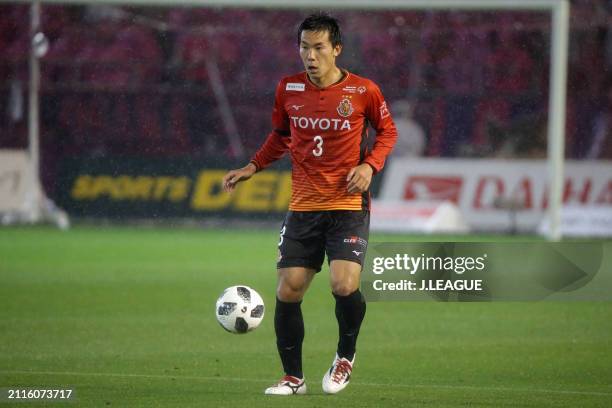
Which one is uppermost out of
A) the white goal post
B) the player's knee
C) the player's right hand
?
the white goal post

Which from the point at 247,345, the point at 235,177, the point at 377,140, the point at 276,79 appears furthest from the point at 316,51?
the point at 276,79

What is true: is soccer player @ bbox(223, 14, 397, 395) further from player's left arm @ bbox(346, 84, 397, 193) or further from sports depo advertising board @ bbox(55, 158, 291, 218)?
sports depo advertising board @ bbox(55, 158, 291, 218)

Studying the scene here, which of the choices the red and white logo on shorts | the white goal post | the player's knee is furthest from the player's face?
the white goal post

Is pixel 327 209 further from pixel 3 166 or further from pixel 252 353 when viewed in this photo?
pixel 3 166

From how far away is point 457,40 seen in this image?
79.5ft

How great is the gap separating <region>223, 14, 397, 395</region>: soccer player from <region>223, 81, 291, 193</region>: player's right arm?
113 millimetres

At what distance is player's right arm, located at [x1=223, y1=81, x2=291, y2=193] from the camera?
7.55 metres

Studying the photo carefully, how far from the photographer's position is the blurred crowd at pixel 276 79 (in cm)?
2417

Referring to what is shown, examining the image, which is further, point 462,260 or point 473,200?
point 473,200

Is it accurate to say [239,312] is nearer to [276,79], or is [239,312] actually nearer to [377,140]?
[377,140]

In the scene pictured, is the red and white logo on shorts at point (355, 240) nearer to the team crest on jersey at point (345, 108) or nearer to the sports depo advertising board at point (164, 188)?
the team crest on jersey at point (345, 108)

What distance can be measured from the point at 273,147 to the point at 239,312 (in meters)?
1.00

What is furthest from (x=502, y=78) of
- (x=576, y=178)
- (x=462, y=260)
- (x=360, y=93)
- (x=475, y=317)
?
(x=360, y=93)

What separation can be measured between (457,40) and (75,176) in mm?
7431
